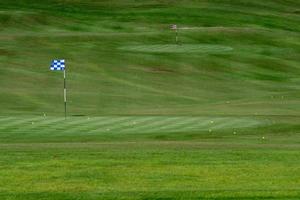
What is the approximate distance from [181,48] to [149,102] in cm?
2692

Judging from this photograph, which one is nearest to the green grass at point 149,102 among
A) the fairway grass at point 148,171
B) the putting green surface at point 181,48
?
the fairway grass at point 148,171

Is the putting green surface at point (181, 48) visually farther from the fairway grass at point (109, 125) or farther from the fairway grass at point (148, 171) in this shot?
the fairway grass at point (148, 171)

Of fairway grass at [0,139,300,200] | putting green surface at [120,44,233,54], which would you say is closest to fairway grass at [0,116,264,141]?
fairway grass at [0,139,300,200]

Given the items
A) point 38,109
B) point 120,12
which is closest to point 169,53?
point 38,109

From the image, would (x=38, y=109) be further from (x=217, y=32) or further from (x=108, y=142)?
(x=217, y=32)

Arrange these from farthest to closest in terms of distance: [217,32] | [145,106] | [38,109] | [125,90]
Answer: [217,32] → [125,90] → [145,106] → [38,109]

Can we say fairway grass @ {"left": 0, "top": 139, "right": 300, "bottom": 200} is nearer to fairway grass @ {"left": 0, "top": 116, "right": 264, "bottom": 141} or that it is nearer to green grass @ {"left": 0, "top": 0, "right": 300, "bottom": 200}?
green grass @ {"left": 0, "top": 0, "right": 300, "bottom": 200}

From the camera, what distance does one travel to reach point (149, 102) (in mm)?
59656

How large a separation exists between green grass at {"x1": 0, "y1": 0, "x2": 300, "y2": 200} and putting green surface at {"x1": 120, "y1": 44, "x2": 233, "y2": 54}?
197 mm

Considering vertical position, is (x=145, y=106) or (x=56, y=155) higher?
(x=56, y=155)

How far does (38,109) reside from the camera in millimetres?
53656

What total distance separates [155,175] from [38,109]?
2989 centimetres

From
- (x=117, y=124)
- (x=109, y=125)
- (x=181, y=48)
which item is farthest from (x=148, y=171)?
(x=181, y=48)

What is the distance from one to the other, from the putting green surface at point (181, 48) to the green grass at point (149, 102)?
197 millimetres
